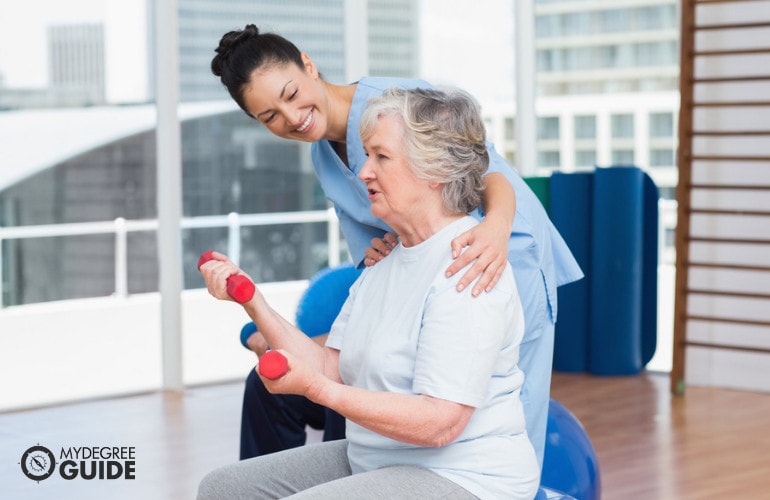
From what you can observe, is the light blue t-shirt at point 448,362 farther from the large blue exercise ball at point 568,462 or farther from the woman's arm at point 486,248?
the large blue exercise ball at point 568,462

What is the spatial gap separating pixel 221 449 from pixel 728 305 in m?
2.43

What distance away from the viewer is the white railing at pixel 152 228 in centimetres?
466

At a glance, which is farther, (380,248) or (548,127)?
(548,127)

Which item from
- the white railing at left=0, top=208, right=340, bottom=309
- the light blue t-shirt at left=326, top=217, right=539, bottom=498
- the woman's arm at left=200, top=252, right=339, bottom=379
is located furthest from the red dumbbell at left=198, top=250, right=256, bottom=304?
the white railing at left=0, top=208, right=340, bottom=309

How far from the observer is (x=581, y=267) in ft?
16.9

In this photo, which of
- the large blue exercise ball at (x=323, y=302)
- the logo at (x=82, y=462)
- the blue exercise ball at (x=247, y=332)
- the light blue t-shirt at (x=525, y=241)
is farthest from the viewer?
the logo at (x=82, y=462)

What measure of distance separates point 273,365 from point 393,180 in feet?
1.29

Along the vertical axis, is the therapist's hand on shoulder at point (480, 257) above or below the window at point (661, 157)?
below

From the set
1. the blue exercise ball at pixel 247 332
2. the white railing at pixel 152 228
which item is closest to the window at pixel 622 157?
the white railing at pixel 152 228

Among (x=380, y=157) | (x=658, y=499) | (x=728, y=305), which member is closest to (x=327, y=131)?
(x=380, y=157)

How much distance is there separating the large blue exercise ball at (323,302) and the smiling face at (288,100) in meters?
1.13

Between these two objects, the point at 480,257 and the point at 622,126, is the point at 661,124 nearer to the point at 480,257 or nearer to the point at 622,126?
the point at 622,126

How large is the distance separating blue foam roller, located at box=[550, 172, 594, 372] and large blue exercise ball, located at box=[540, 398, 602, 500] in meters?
2.68

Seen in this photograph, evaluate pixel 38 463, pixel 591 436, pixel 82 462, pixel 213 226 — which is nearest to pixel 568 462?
pixel 591 436
